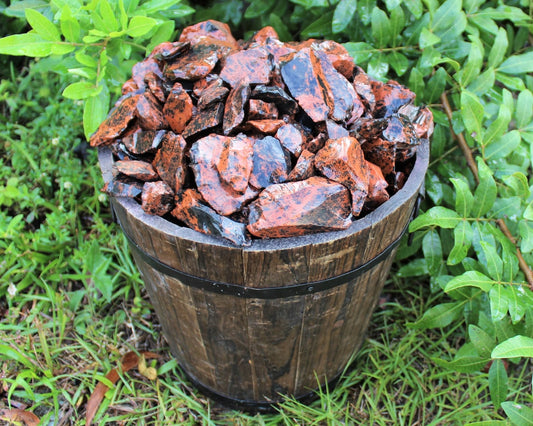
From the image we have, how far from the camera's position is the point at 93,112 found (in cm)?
164

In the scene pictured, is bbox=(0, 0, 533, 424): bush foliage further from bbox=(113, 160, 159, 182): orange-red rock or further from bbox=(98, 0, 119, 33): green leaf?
bbox=(113, 160, 159, 182): orange-red rock

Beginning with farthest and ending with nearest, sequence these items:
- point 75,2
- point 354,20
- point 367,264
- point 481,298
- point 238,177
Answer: point 354,20 < point 481,298 < point 75,2 < point 367,264 < point 238,177

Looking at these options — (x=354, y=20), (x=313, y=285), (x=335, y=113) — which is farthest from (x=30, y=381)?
(x=354, y=20)

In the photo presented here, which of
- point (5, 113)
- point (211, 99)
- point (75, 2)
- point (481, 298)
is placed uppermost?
point (75, 2)

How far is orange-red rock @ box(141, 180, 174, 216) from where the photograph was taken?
1367mm

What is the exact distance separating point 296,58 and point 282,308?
30.9 inches

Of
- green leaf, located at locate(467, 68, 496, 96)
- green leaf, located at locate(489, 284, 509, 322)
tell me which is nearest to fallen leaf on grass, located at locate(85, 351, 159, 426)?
green leaf, located at locate(489, 284, 509, 322)

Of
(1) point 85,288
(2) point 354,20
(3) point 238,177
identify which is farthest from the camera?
(1) point 85,288

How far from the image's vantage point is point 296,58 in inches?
60.1

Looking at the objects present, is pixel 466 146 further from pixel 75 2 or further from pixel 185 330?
pixel 75 2

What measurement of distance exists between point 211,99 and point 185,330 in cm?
81

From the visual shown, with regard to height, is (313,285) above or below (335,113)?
below

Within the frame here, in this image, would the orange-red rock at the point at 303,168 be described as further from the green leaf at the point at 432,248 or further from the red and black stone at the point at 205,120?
the green leaf at the point at 432,248

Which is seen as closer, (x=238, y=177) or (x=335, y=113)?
(x=238, y=177)
